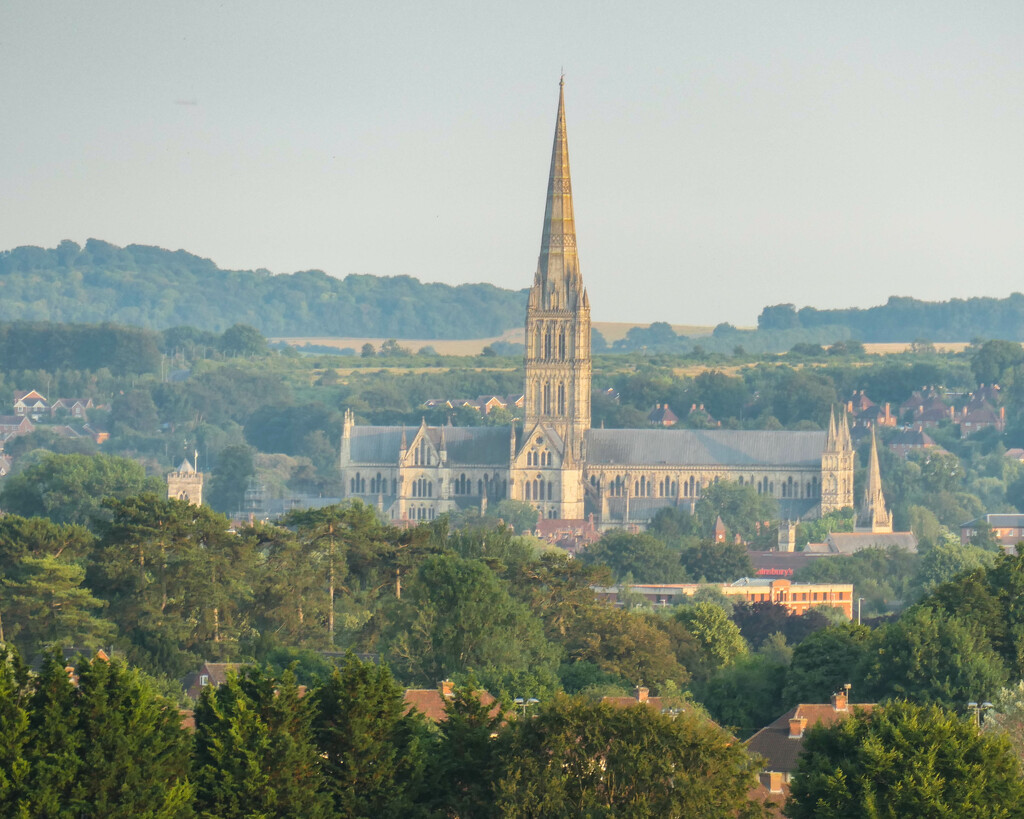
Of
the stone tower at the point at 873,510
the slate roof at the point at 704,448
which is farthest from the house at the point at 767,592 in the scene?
the slate roof at the point at 704,448

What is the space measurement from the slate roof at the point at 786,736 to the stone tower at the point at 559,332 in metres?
83.9

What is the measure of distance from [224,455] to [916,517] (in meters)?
39.5

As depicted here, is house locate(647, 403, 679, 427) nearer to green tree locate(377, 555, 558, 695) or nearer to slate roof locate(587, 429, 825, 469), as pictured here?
slate roof locate(587, 429, 825, 469)

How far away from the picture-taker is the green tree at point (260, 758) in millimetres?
42500

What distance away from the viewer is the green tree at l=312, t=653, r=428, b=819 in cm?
4356

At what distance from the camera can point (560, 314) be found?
142250mm

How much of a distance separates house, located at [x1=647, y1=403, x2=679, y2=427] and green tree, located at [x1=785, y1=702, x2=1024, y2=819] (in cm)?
13449

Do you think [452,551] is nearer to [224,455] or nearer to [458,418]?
[224,455]

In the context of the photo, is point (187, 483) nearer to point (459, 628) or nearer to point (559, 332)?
point (559, 332)

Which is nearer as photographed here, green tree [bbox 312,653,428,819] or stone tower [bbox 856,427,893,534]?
green tree [bbox 312,653,428,819]

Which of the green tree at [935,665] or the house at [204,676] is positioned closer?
the green tree at [935,665]

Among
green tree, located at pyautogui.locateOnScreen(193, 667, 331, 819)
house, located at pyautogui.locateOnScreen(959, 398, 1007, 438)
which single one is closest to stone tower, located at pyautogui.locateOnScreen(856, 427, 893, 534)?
house, located at pyautogui.locateOnScreen(959, 398, 1007, 438)

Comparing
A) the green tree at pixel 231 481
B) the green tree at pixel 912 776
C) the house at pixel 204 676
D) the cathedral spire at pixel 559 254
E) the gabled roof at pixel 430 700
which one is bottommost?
the green tree at pixel 231 481

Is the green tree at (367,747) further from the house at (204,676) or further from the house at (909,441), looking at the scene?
the house at (909,441)
